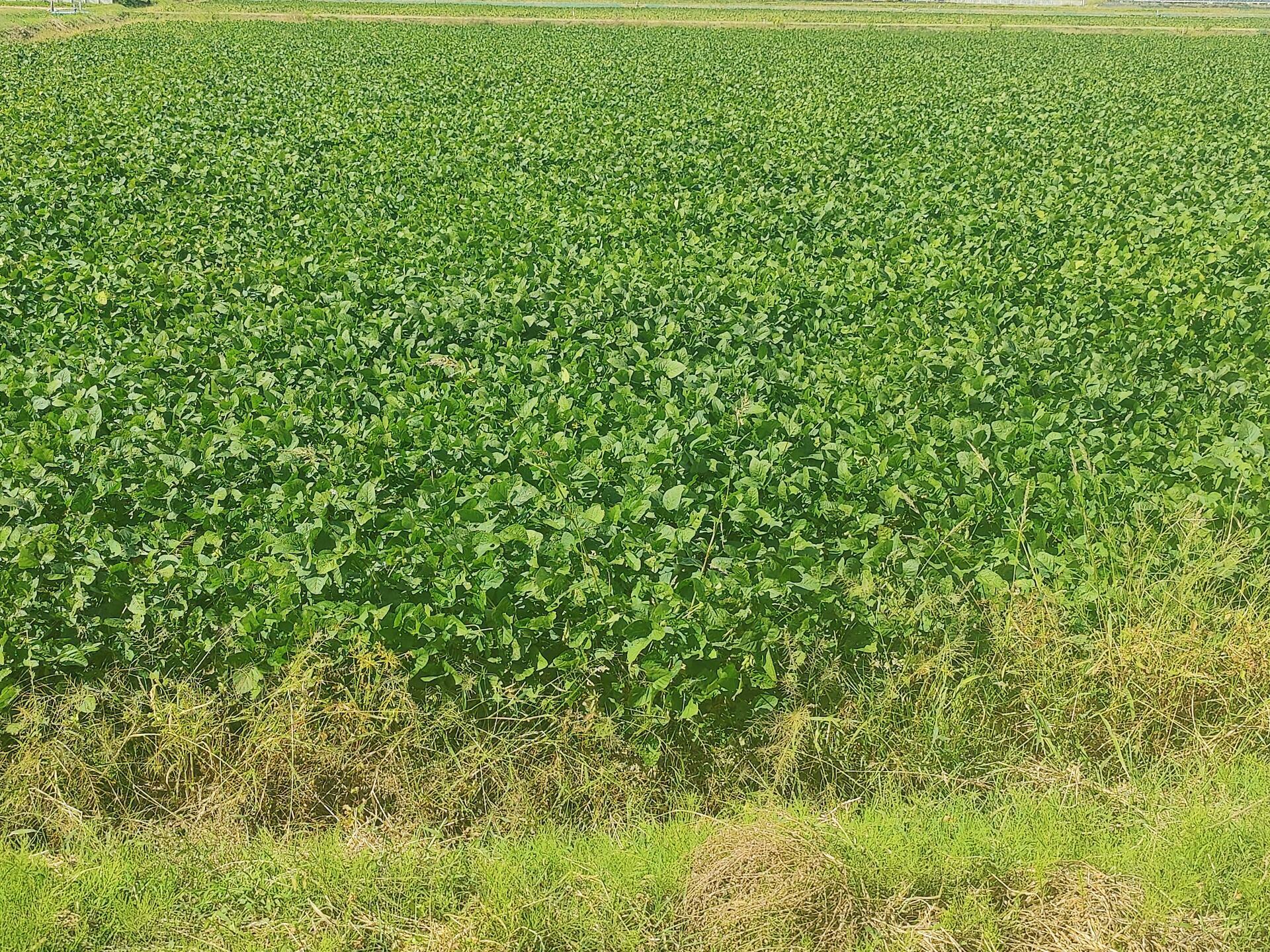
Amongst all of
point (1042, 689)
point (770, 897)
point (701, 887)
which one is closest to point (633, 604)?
point (701, 887)

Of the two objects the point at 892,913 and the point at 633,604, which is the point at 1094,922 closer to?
the point at 892,913

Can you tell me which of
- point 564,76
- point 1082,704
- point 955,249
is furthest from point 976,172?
point 564,76

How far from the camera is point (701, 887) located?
3.11 m

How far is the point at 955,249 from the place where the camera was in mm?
8328

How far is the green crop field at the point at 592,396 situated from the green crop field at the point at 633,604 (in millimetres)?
29

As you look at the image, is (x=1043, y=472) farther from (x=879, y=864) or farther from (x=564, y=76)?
(x=564, y=76)

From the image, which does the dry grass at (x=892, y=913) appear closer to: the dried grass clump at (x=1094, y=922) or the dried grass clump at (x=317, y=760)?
the dried grass clump at (x=1094, y=922)

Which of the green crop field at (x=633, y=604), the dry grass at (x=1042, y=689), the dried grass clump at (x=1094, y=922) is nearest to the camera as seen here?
the dried grass clump at (x=1094, y=922)

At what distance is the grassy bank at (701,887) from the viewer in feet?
9.79

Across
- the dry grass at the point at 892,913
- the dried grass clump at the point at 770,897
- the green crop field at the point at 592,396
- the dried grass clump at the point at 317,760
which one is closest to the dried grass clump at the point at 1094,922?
the dry grass at the point at 892,913

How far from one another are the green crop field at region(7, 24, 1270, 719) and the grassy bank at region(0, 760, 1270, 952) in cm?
61

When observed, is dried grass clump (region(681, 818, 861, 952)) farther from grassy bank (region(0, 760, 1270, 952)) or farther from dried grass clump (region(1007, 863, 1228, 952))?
dried grass clump (region(1007, 863, 1228, 952))

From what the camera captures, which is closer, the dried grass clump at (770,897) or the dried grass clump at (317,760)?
the dried grass clump at (770,897)

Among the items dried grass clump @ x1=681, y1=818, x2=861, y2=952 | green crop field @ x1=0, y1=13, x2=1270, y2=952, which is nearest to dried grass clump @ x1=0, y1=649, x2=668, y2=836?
green crop field @ x1=0, y1=13, x2=1270, y2=952
